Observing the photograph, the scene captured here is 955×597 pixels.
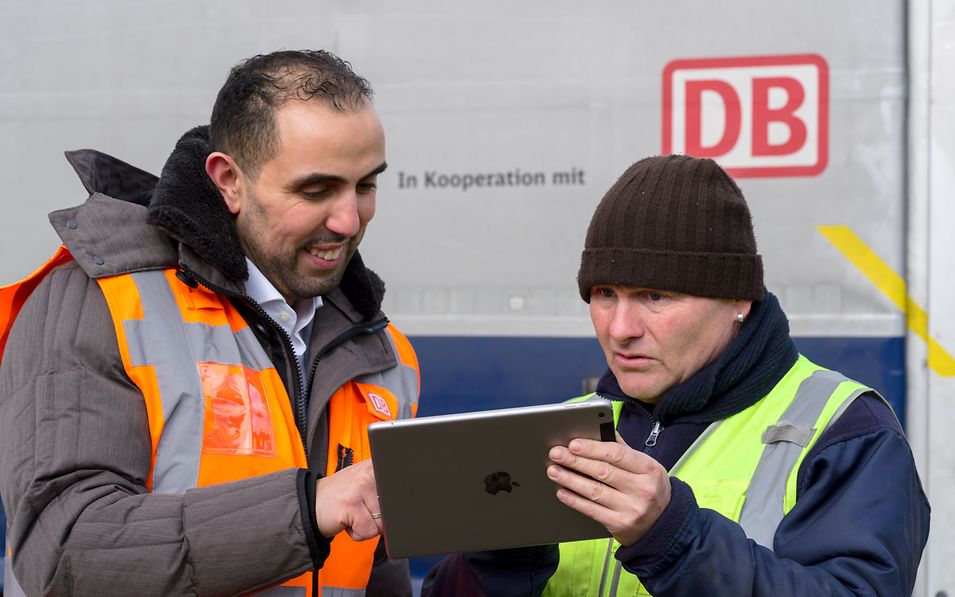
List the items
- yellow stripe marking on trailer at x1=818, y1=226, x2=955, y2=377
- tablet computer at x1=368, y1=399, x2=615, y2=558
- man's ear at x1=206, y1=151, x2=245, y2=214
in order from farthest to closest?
1. yellow stripe marking on trailer at x1=818, y1=226, x2=955, y2=377
2. man's ear at x1=206, y1=151, x2=245, y2=214
3. tablet computer at x1=368, y1=399, x2=615, y2=558

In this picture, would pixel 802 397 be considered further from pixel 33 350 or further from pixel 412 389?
pixel 33 350

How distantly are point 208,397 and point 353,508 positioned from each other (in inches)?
13.5

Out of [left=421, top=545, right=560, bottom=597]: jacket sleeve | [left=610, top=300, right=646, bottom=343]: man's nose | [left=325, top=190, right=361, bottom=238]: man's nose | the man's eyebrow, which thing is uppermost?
the man's eyebrow

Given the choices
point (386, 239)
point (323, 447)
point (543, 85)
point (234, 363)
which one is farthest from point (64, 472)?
point (543, 85)

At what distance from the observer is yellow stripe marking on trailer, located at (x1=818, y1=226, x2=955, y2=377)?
2.96 m

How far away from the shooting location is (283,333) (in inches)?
77.2

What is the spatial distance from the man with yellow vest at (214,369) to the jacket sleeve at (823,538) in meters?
0.47

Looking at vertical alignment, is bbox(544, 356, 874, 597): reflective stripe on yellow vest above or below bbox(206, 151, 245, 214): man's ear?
below

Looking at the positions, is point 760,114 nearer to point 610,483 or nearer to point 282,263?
point 282,263

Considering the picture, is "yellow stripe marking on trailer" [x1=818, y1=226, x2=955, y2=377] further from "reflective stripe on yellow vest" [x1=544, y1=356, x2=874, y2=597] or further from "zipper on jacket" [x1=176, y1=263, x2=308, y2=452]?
"zipper on jacket" [x1=176, y1=263, x2=308, y2=452]

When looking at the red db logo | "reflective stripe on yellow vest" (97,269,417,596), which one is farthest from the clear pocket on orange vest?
the red db logo

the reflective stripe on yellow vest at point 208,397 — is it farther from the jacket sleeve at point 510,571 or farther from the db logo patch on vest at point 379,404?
the jacket sleeve at point 510,571

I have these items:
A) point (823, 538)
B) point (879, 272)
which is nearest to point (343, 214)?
point (823, 538)

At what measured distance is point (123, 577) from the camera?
5.31ft
